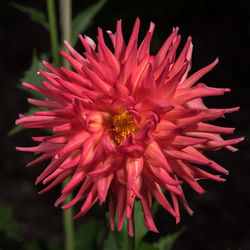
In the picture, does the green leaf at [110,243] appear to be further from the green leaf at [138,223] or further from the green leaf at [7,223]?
the green leaf at [7,223]

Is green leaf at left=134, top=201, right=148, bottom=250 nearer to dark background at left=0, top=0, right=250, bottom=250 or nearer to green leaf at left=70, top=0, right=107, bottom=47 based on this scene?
green leaf at left=70, top=0, right=107, bottom=47

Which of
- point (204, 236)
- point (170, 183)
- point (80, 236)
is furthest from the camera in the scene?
point (204, 236)

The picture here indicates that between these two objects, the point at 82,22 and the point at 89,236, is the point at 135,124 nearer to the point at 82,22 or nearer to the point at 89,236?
the point at 82,22

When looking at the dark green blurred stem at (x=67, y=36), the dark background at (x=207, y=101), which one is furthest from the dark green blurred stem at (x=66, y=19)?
the dark background at (x=207, y=101)

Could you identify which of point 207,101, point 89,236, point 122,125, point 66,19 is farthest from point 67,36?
point 207,101

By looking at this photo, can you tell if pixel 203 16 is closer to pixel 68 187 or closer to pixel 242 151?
pixel 242 151

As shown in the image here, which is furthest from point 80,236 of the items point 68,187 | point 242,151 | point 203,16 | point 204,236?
point 203,16

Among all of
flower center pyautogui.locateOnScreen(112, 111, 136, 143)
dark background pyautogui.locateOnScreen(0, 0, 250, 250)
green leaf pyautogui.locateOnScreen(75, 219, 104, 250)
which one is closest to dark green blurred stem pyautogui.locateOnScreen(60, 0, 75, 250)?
green leaf pyautogui.locateOnScreen(75, 219, 104, 250)
